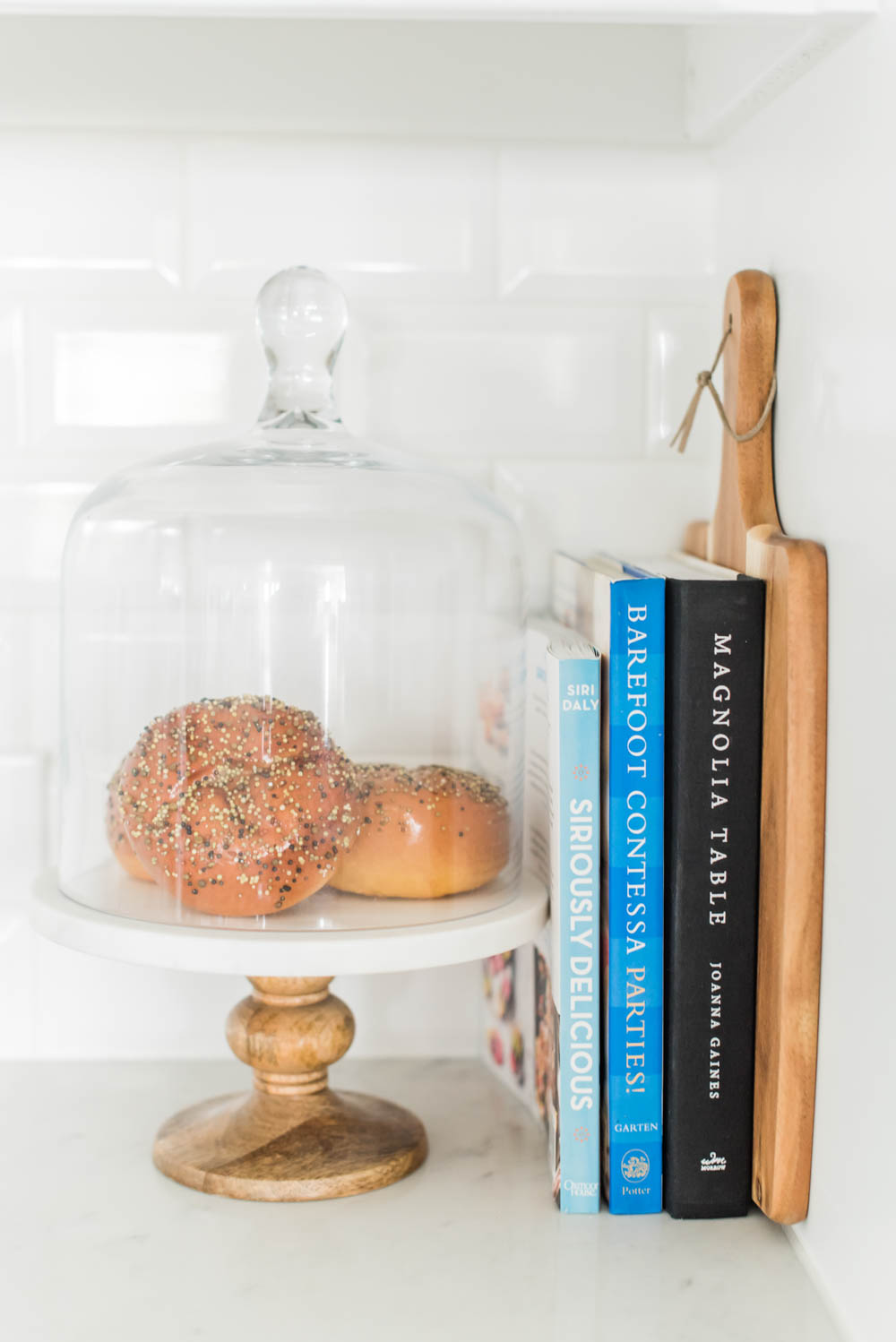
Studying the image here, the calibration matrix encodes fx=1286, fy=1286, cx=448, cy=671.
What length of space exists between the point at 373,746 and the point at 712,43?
53 cm

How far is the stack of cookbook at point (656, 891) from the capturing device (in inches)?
28.3

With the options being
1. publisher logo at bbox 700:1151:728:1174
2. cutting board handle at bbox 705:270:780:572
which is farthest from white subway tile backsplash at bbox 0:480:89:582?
publisher logo at bbox 700:1151:728:1174

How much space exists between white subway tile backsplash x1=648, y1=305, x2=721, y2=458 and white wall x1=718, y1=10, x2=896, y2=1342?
0.22 metres

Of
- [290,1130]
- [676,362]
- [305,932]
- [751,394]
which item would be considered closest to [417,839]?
[305,932]

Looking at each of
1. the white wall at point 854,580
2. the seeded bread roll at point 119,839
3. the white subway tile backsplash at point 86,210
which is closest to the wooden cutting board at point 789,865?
the white wall at point 854,580

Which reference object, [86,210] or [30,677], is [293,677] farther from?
[86,210]

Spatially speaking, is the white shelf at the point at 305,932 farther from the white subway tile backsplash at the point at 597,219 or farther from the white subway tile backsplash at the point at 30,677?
the white subway tile backsplash at the point at 597,219

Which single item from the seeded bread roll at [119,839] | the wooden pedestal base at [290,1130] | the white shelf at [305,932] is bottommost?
the wooden pedestal base at [290,1130]

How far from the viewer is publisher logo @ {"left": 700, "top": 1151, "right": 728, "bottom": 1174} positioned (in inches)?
29.3

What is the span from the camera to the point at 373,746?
84 cm

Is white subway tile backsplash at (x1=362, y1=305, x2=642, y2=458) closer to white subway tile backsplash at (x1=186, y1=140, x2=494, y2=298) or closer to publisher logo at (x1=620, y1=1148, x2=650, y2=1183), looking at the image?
white subway tile backsplash at (x1=186, y1=140, x2=494, y2=298)

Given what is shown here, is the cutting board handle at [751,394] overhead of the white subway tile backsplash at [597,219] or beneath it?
beneath

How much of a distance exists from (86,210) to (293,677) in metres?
0.40

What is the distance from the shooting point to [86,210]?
3.07 ft
